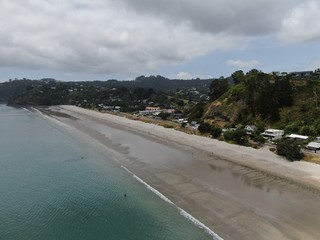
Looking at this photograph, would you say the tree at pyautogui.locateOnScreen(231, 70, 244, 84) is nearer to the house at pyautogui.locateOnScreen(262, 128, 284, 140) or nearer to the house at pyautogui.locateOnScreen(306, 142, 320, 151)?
the house at pyautogui.locateOnScreen(262, 128, 284, 140)

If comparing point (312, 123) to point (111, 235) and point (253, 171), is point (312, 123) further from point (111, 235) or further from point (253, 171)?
point (111, 235)

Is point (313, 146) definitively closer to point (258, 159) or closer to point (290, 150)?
point (290, 150)

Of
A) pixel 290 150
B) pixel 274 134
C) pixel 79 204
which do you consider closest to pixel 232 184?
pixel 290 150

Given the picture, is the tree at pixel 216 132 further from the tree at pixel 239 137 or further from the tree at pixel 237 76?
the tree at pixel 237 76

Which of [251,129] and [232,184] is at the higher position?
[251,129]

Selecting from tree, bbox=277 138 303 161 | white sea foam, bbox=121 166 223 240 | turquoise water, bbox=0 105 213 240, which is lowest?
turquoise water, bbox=0 105 213 240

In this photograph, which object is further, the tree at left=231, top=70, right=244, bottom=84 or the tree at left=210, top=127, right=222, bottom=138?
the tree at left=231, top=70, right=244, bottom=84

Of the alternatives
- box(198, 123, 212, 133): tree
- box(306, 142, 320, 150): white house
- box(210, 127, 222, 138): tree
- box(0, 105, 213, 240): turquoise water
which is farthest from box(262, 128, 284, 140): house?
box(0, 105, 213, 240): turquoise water
